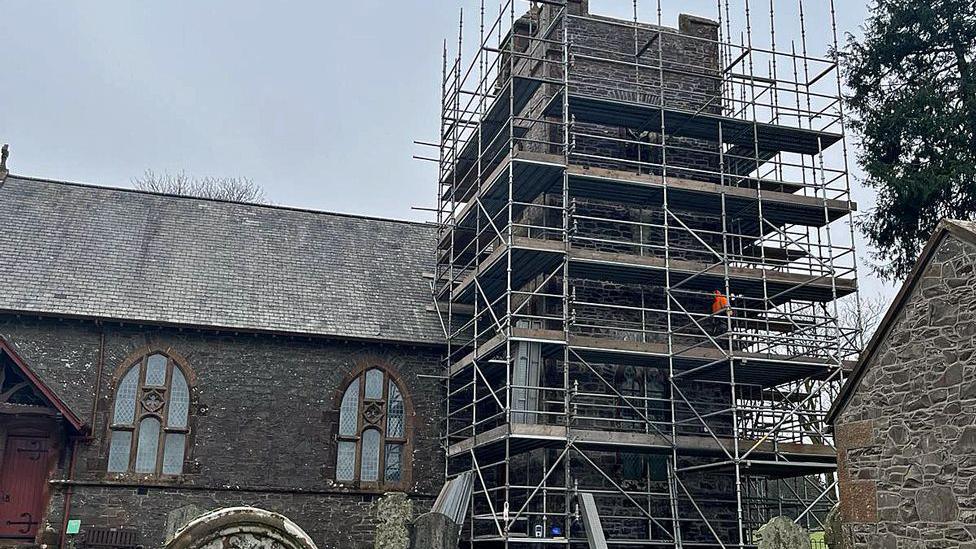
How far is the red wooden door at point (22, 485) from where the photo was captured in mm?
19875

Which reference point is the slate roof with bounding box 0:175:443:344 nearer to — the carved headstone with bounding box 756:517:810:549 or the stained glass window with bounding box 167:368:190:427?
the stained glass window with bounding box 167:368:190:427

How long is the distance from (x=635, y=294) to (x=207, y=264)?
1014cm

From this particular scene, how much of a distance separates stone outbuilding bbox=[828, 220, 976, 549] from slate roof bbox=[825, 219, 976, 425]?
0.01m

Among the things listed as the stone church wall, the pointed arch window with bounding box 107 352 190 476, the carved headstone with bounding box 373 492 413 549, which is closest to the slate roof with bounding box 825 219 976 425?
the carved headstone with bounding box 373 492 413 549

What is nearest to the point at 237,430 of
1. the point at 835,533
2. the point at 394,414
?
the point at 394,414

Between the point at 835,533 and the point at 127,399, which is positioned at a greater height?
the point at 127,399

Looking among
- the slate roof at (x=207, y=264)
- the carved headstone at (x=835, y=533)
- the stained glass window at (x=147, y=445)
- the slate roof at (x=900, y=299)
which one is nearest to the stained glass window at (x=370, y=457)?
the slate roof at (x=207, y=264)

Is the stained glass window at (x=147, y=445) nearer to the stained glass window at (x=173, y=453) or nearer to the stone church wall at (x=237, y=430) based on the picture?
the stained glass window at (x=173, y=453)

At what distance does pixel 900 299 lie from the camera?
12992 millimetres

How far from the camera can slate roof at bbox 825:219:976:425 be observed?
12297 mm

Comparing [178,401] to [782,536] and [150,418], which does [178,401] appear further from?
[782,536]

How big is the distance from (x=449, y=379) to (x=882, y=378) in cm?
1102

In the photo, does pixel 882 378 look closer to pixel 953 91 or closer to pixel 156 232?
pixel 953 91

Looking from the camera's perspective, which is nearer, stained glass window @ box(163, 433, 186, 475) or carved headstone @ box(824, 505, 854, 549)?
carved headstone @ box(824, 505, 854, 549)
